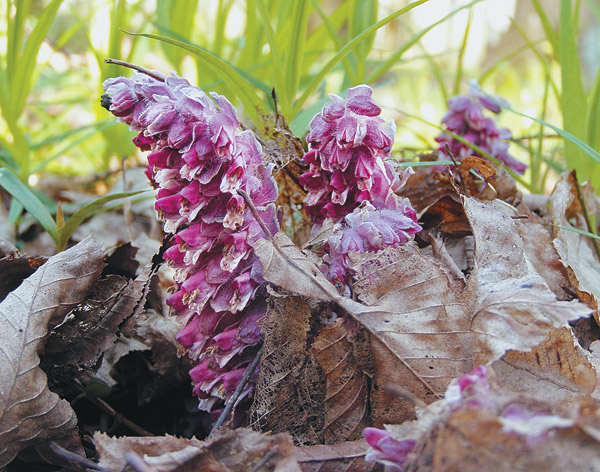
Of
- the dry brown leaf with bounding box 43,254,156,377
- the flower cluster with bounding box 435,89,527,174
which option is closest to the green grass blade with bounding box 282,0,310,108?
the flower cluster with bounding box 435,89,527,174

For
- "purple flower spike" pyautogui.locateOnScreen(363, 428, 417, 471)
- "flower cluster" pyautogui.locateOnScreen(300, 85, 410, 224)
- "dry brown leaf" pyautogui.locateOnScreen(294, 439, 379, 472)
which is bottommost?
"dry brown leaf" pyautogui.locateOnScreen(294, 439, 379, 472)

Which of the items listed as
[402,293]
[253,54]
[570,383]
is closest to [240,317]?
[402,293]

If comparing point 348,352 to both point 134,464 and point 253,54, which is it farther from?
point 253,54

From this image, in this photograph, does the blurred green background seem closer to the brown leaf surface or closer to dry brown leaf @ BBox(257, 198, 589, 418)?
dry brown leaf @ BBox(257, 198, 589, 418)

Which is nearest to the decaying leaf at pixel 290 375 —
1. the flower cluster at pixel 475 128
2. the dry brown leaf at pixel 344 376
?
the dry brown leaf at pixel 344 376

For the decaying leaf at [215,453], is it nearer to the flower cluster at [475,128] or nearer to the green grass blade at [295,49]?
the green grass blade at [295,49]
